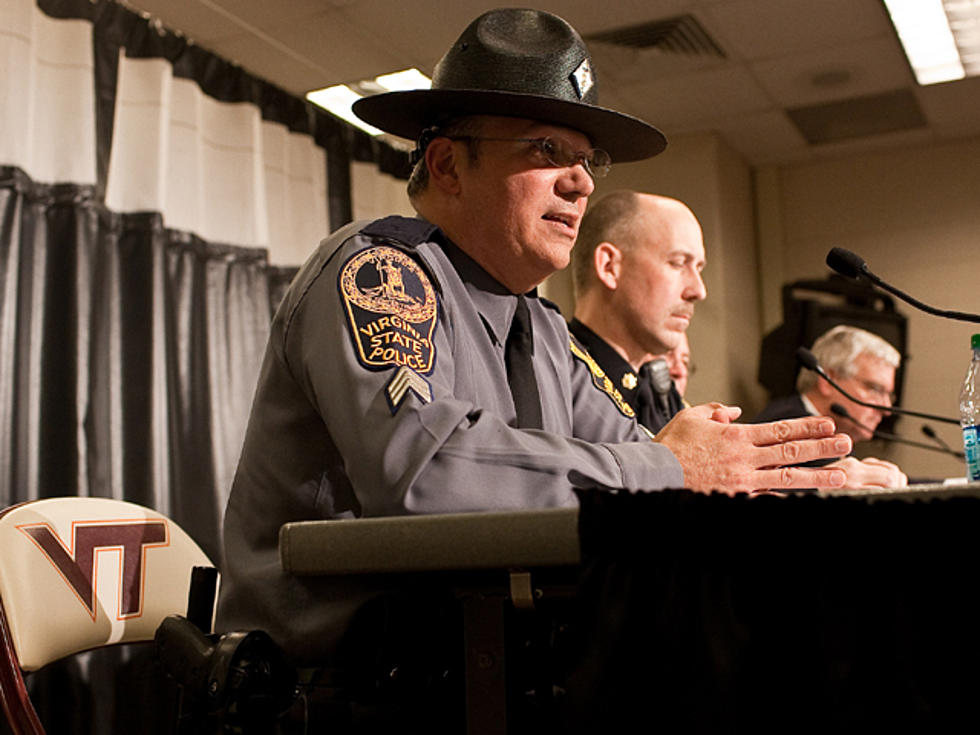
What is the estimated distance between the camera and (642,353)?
2812 millimetres

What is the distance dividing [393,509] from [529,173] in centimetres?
69

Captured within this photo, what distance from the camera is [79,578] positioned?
139 centimetres

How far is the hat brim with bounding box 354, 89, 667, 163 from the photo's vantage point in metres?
1.40

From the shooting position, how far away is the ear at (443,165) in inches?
58.2

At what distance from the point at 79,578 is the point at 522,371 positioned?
2.33ft

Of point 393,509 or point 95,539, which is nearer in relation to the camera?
point 393,509

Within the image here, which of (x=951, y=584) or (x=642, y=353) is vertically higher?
(x=642, y=353)

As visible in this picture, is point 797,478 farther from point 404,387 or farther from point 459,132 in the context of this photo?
point 459,132

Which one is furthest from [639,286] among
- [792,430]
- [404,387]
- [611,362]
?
[404,387]

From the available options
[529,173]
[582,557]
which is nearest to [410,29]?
[529,173]

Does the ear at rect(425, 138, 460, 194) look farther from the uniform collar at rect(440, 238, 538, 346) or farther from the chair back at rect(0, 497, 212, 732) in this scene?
the chair back at rect(0, 497, 212, 732)

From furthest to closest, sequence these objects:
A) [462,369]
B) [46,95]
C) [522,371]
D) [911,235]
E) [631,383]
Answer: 1. [911,235]
2. [46,95]
3. [631,383]
4. [522,371]
5. [462,369]

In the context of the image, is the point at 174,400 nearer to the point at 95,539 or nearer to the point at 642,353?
the point at 642,353

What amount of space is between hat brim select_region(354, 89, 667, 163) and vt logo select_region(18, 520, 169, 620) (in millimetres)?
752
